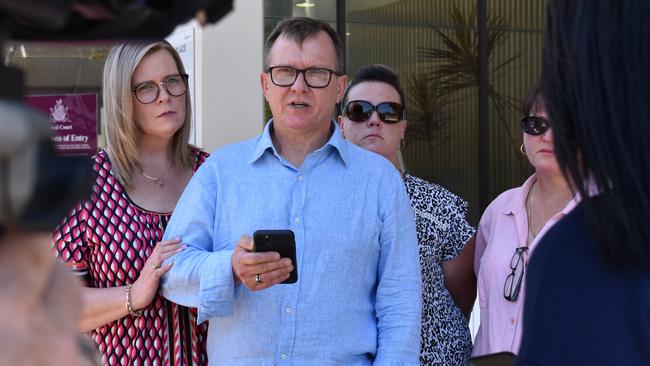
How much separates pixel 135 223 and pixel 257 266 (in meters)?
0.66

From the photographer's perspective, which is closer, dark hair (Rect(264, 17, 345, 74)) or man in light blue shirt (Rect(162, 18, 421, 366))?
man in light blue shirt (Rect(162, 18, 421, 366))

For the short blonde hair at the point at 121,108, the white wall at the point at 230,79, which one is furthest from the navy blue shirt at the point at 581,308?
the white wall at the point at 230,79

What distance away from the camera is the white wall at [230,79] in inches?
208

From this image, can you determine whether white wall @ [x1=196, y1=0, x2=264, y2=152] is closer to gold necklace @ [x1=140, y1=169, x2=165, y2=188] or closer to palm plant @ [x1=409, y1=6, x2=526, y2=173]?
gold necklace @ [x1=140, y1=169, x2=165, y2=188]

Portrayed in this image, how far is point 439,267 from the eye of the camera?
156 inches

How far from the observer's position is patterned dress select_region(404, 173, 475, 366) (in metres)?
3.85

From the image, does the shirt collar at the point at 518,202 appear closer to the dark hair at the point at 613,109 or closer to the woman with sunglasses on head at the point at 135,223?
the woman with sunglasses on head at the point at 135,223

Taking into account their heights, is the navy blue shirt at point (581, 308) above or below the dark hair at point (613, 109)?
below

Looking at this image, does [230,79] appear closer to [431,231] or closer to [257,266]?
[431,231]

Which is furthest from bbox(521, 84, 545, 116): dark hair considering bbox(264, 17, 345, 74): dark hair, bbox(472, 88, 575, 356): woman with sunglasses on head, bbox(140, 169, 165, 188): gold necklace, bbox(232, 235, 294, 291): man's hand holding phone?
bbox(140, 169, 165, 188): gold necklace

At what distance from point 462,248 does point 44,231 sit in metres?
3.28

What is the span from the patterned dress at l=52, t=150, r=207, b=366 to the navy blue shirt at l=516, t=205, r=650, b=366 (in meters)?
1.99

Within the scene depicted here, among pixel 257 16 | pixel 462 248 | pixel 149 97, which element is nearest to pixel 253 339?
pixel 149 97

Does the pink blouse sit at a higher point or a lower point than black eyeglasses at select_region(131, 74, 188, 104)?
lower
